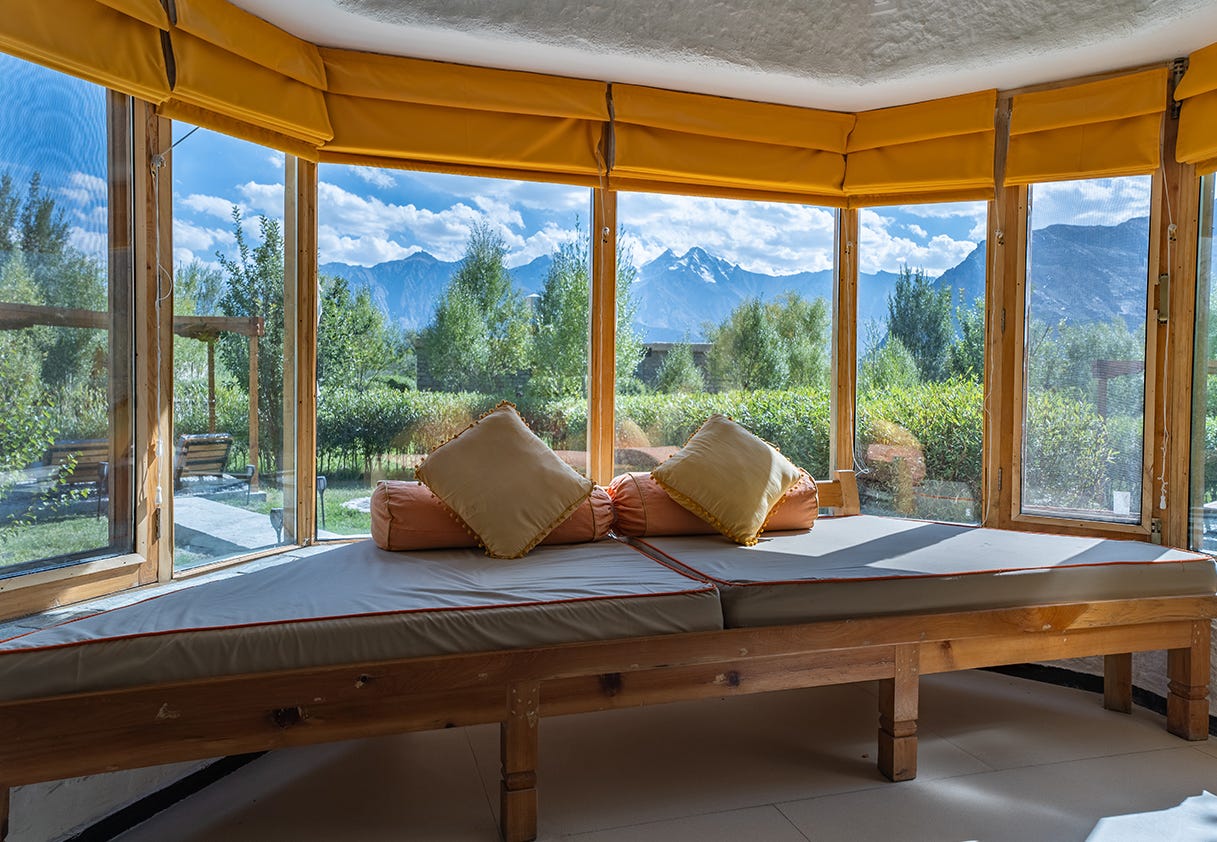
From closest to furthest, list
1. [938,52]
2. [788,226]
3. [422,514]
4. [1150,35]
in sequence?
[422,514]
[1150,35]
[938,52]
[788,226]

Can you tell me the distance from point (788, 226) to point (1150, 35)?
1.63m

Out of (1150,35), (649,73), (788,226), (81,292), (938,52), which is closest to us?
(81,292)

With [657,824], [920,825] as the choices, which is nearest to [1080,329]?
Answer: [920,825]

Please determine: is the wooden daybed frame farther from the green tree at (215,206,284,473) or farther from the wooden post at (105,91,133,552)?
the green tree at (215,206,284,473)

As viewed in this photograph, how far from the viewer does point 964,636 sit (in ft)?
8.19

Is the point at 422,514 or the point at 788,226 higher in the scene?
the point at 788,226

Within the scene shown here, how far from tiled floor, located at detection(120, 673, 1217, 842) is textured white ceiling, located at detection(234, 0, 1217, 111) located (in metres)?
2.65

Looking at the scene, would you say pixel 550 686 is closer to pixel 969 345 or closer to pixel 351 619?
pixel 351 619

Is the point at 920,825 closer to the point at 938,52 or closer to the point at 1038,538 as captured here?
the point at 1038,538

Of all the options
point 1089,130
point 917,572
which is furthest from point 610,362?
point 1089,130

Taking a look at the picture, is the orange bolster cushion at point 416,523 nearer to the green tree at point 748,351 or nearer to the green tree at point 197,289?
the green tree at point 197,289

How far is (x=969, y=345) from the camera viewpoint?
379 centimetres

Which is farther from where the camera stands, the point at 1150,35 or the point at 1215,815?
the point at 1150,35

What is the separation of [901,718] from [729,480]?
1.05 m
